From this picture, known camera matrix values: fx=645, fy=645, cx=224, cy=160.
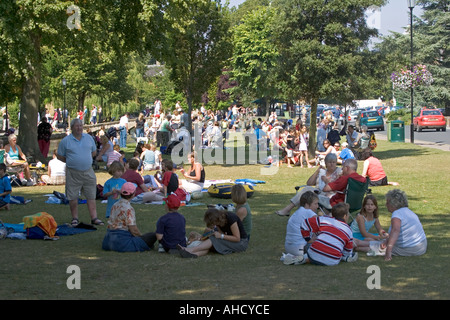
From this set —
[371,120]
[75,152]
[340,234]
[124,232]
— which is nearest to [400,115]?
[371,120]

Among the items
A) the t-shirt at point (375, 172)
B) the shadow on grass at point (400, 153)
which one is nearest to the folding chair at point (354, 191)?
the t-shirt at point (375, 172)

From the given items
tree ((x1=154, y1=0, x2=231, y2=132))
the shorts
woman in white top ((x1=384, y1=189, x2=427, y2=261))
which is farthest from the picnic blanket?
tree ((x1=154, y1=0, x2=231, y2=132))

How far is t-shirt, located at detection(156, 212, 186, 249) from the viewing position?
30.5ft

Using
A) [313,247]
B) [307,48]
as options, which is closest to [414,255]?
[313,247]

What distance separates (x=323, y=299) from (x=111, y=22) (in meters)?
16.5

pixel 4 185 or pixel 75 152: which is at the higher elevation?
pixel 75 152

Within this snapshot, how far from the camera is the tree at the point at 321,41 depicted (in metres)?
24.8

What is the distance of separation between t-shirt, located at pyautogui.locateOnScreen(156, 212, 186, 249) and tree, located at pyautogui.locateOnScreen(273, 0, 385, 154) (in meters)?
16.5

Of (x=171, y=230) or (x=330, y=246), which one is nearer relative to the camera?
(x=330, y=246)

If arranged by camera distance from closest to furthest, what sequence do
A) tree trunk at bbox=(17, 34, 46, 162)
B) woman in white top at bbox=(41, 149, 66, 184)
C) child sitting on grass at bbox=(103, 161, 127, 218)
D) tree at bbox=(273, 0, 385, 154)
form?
child sitting on grass at bbox=(103, 161, 127, 218) < woman in white top at bbox=(41, 149, 66, 184) < tree trunk at bbox=(17, 34, 46, 162) < tree at bbox=(273, 0, 385, 154)

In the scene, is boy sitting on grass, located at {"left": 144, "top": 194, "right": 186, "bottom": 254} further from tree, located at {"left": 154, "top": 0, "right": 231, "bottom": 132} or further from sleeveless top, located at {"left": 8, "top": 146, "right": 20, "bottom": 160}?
tree, located at {"left": 154, "top": 0, "right": 231, "bottom": 132}

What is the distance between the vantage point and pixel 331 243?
334 inches

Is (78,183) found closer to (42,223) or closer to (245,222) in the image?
(42,223)

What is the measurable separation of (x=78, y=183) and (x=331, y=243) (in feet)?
16.7
